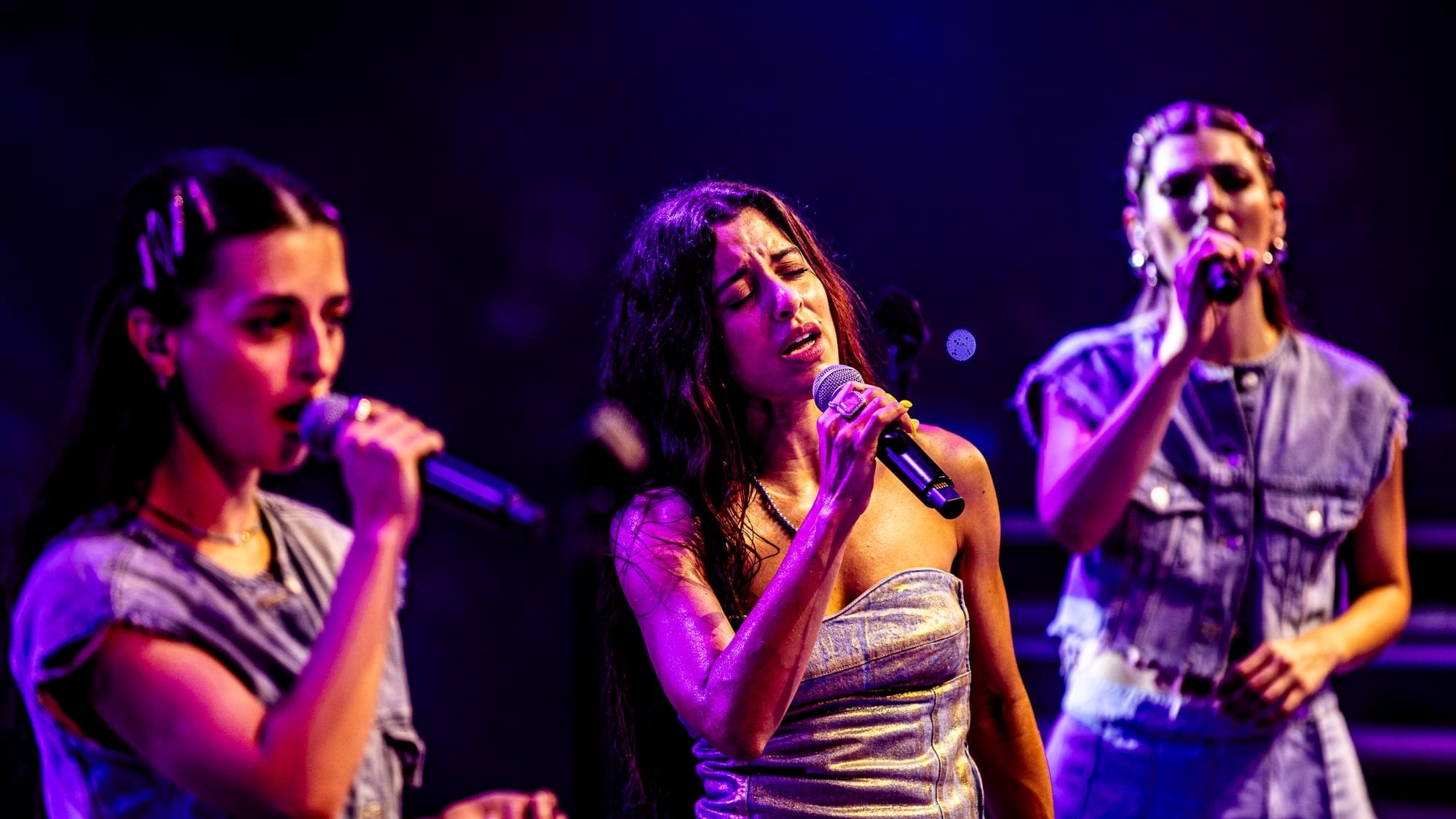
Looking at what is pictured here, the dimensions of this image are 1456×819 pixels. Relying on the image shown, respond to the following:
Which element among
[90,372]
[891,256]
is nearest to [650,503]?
[90,372]

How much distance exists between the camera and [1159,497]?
214 cm

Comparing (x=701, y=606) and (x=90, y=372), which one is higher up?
(x=90, y=372)

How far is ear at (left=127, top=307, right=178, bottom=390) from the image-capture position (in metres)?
1.58

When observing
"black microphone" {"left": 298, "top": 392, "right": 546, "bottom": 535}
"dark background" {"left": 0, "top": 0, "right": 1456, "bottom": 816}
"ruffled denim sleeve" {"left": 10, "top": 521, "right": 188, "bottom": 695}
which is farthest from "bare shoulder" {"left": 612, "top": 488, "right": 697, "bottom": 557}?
"dark background" {"left": 0, "top": 0, "right": 1456, "bottom": 816}

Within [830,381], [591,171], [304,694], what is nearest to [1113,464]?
[830,381]

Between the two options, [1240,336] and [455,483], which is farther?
[1240,336]

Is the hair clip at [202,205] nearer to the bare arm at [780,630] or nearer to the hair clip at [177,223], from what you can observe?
the hair clip at [177,223]

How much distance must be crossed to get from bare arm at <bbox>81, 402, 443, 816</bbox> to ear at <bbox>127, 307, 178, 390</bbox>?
14.2 inches

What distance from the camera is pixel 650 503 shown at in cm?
158

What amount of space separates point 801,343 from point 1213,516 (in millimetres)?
1015

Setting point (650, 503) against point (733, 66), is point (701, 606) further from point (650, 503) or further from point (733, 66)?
point (733, 66)

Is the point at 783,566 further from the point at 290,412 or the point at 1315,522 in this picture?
the point at 1315,522

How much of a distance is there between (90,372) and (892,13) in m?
2.43

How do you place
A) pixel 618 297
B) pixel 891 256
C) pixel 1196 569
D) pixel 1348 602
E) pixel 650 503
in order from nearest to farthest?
pixel 650 503, pixel 618 297, pixel 1196 569, pixel 1348 602, pixel 891 256
